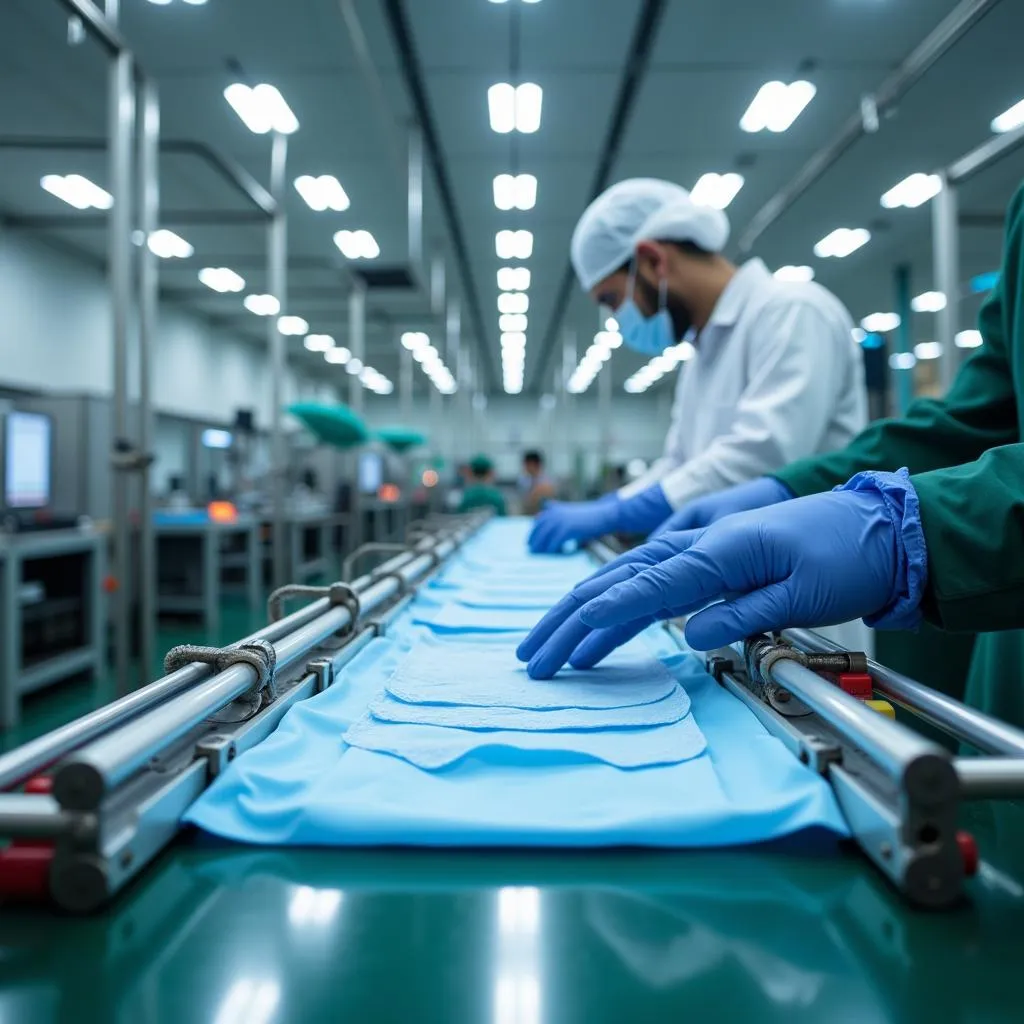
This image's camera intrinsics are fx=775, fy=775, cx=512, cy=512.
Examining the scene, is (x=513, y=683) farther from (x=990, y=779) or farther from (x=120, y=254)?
(x=120, y=254)

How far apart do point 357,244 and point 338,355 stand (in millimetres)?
6149

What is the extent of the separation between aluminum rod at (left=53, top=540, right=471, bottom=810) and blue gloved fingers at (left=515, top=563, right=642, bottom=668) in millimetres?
212

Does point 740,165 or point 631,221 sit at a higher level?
point 740,165

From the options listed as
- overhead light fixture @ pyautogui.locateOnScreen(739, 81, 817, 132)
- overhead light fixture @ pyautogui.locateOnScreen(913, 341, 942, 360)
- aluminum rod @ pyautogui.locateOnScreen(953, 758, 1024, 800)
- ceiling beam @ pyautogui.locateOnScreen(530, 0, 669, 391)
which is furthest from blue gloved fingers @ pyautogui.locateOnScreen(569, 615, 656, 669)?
overhead light fixture @ pyautogui.locateOnScreen(913, 341, 942, 360)

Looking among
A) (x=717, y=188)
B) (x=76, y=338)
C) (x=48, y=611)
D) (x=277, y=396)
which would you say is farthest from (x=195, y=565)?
(x=717, y=188)

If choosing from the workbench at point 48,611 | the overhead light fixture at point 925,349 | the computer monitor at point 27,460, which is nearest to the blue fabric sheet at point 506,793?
the workbench at point 48,611

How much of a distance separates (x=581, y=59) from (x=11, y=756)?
485 cm

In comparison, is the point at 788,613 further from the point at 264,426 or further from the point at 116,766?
the point at 264,426

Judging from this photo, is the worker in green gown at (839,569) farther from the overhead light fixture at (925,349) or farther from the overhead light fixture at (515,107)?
the overhead light fixture at (925,349)

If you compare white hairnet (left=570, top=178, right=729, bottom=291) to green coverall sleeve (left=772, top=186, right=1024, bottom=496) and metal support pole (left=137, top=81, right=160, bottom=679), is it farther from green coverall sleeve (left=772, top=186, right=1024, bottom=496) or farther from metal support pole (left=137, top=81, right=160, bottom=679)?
metal support pole (left=137, top=81, right=160, bottom=679)

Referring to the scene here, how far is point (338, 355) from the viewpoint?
13.6m

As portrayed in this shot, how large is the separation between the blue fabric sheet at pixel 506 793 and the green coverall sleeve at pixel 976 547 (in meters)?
0.24

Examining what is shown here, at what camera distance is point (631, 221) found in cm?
193

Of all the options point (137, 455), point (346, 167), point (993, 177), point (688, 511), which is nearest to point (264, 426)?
point (346, 167)
